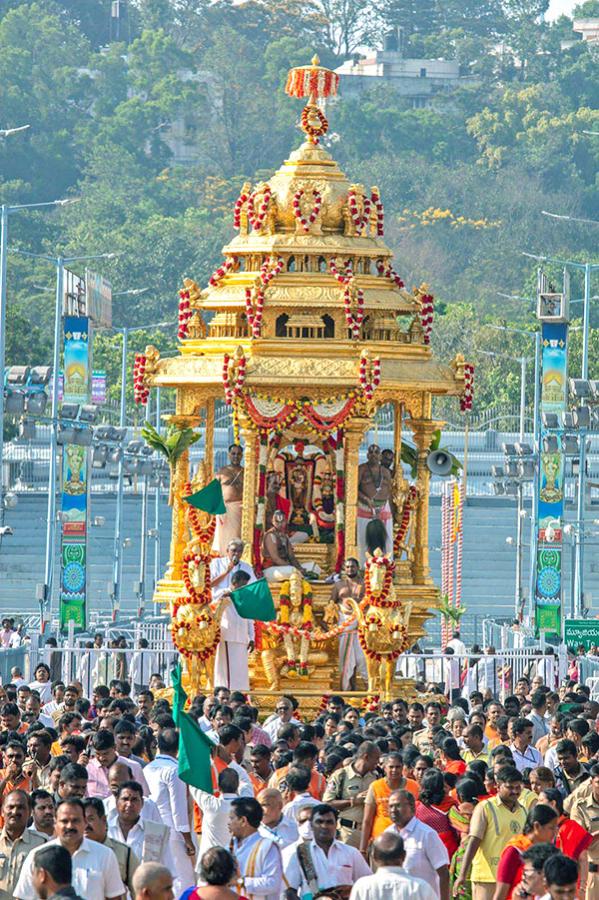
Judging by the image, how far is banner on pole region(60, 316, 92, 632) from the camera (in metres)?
41.4

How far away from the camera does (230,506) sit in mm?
31000

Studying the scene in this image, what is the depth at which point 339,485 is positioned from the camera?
99.8ft

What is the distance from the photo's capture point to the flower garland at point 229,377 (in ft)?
97.2

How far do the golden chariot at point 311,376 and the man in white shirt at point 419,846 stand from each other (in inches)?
483

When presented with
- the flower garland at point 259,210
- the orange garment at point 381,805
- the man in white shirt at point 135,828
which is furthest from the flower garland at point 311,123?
the man in white shirt at point 135,828

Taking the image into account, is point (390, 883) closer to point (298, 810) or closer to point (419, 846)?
point (419, 846)

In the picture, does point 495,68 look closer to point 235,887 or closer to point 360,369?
point 360,369

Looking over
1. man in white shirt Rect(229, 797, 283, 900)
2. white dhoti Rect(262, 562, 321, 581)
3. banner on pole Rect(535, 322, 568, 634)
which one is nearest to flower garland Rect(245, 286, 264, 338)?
white dhoti Rect(262, 562, 321, 581)

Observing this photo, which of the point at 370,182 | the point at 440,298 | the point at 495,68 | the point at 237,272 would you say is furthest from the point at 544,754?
the point at 495,68

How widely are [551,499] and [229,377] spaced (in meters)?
12.8

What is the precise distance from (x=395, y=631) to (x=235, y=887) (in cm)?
1413

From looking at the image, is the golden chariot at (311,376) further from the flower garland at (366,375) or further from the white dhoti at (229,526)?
the white dhoti at (229,526)

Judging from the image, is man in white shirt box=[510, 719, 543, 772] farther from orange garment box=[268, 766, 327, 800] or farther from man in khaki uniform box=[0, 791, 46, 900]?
man in khaki uniform box=[0, 791, 46, 900]

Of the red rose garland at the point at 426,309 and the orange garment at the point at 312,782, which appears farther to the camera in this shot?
the red rose garland at the point at 426,309
